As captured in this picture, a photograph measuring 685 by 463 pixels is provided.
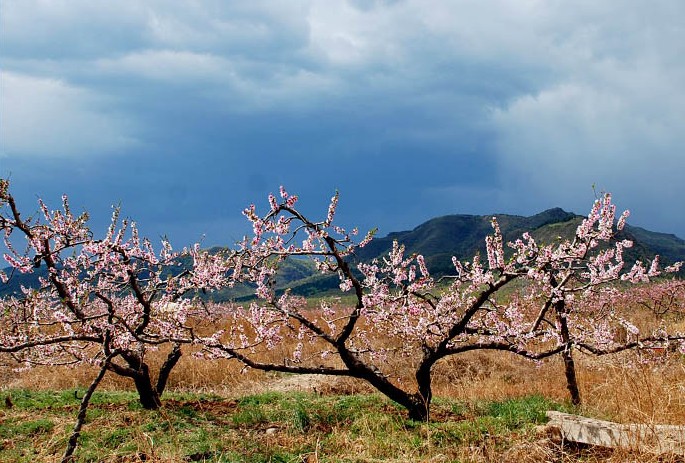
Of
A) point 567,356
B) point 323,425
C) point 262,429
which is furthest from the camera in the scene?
point 567,356

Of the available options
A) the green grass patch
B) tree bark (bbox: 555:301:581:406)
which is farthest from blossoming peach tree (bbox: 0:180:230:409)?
tree bark (bbox: 555:301:581:406)

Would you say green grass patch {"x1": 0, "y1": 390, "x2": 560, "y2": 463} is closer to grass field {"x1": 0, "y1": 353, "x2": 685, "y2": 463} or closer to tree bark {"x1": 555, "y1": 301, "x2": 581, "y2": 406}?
grass field {"x1": 0, "y1": 353, "x2": 685, "y2": 463}

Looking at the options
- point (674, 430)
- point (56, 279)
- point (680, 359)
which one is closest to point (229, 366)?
point (56, 279)

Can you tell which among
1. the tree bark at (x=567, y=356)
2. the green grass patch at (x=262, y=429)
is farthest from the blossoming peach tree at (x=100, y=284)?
the tree bark at (x=567, y=356)

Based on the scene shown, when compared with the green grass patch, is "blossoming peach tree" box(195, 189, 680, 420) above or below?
above

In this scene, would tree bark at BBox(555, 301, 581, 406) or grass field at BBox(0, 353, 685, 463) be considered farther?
tree bark at BBox(555, 301, 581, 406)

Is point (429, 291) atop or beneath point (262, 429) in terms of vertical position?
atop

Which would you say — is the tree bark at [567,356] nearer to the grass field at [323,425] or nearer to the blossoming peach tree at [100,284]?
the grass field at [323,425]

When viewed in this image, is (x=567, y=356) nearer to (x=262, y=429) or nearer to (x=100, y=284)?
(x=262, y=429)

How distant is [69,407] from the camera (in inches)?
393

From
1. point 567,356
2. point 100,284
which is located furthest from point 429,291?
point 100,284

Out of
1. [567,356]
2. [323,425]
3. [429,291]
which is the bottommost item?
[323,425]

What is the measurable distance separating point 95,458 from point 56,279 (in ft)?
9.40

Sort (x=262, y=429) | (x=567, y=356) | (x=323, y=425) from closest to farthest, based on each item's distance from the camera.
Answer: (x=262, y=429)
(x=323, y=425)
(x=567, y=356)
